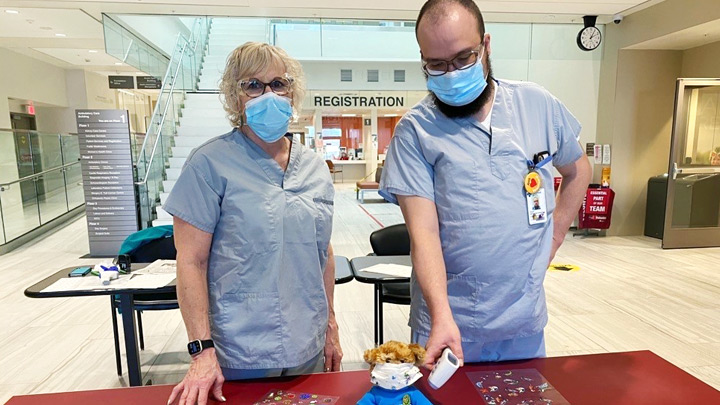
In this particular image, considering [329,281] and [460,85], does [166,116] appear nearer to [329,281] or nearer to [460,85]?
[329,281]

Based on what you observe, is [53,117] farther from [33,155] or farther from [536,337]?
[536,337]

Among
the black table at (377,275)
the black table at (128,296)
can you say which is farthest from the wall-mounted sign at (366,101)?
the black table at (128,296)

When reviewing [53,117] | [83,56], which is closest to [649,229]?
[83,56]

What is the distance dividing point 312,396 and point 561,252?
546cm

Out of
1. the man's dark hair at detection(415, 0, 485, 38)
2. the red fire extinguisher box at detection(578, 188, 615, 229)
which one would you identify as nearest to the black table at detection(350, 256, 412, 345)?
the man's dark hair at detection(415, 0, 485, 38)

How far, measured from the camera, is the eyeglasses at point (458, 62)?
1077 mm

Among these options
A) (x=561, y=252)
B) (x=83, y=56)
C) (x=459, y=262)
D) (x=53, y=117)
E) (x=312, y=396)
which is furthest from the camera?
(x=53, y=117)

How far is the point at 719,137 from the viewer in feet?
19.4

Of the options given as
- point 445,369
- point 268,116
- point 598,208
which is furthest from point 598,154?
point 445,369

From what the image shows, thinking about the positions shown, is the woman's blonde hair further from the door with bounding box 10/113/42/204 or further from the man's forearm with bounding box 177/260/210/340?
the door with bounding box 10/113/42/204

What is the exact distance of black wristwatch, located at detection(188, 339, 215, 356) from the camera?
1.08m

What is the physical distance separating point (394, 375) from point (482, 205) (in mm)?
496

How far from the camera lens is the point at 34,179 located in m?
6.84

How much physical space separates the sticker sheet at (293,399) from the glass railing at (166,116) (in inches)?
219
